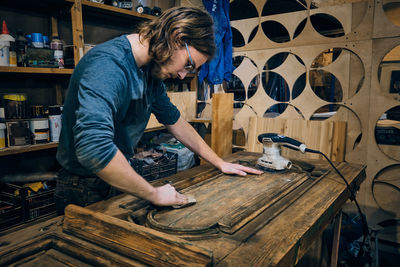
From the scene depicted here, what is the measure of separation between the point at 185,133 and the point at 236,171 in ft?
1.15

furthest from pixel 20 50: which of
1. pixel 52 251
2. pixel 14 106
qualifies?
pixel 52 251

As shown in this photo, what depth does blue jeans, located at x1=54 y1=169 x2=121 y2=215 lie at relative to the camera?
1.23m

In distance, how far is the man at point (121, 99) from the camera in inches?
33.9

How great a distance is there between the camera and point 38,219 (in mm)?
1862

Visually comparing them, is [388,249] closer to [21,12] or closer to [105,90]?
[105,90]

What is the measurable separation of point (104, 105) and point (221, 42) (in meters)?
2.17

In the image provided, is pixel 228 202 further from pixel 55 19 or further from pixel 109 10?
pixel 55 19

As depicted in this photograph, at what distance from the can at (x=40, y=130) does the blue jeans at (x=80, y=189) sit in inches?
28.5

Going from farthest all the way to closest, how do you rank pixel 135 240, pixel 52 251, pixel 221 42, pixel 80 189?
pixel 221 42, pixel 80 189, pixel 52 251, pixel 135 240

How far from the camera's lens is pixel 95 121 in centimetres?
84

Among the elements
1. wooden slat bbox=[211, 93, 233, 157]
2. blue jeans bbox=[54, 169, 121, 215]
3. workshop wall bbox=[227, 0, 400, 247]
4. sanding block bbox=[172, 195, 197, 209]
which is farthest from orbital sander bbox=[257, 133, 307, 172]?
workshop wall bbox=[227, 0, 400, 247]

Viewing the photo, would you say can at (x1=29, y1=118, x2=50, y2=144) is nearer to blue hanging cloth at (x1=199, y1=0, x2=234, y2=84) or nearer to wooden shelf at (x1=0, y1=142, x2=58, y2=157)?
wooden shelf at (x1=0, y1=142, x2=58, y2=157)

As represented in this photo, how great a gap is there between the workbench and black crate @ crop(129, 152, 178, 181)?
1061 mm

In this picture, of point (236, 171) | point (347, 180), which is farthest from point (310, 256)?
point (236, 171)
